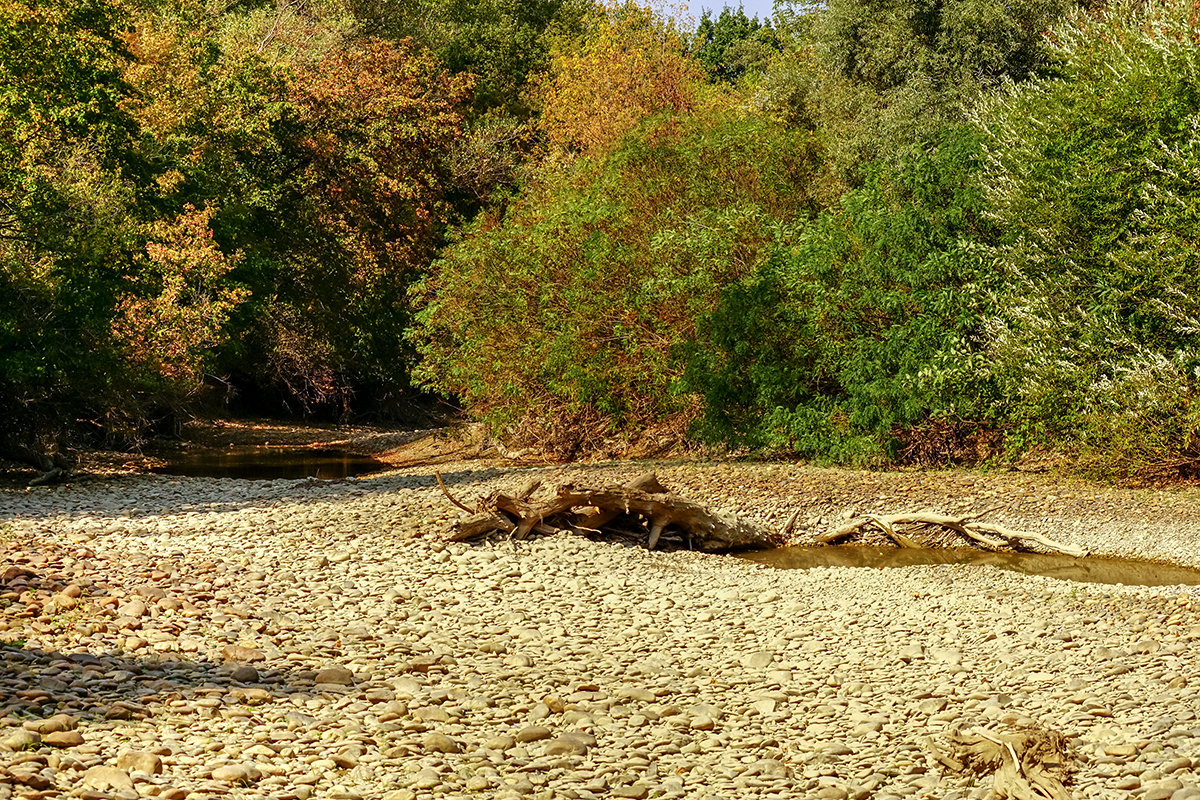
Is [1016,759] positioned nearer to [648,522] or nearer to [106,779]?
[106,779]

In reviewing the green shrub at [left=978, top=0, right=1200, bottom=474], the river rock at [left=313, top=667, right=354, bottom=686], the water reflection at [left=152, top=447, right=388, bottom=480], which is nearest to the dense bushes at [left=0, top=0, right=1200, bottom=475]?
the green shrub at [left=978, top=0, right=1200, bottom=474]

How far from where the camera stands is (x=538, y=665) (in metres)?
8.34

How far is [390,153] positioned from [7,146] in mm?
15985

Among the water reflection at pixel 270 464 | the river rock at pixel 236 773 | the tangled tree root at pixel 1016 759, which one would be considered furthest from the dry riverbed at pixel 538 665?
the water reflection at pixel 270 464

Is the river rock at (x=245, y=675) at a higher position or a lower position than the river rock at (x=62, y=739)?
lower

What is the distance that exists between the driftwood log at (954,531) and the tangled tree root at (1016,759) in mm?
6821

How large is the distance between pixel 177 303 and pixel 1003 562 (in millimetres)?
17689

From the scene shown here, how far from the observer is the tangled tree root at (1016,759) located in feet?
19.1

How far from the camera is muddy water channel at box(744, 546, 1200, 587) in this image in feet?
38.5

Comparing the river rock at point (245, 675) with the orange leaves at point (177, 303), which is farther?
the orange leaves at point (177, 303)

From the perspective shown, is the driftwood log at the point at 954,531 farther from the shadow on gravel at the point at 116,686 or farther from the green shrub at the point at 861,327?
the shadow on gravel at the point at 116,686

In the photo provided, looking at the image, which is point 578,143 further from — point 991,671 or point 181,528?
point 991,671

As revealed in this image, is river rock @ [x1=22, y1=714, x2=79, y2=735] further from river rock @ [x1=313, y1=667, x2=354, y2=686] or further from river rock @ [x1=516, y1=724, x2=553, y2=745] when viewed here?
river rock @ [x1=516, y1=724, x2=553, y2=745]

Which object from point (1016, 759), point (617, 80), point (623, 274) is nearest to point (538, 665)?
point (1016, 759)
